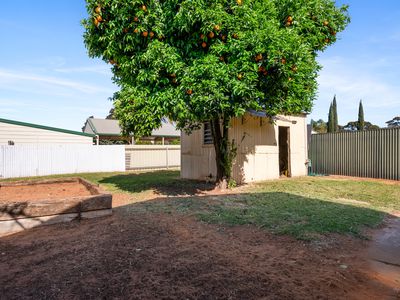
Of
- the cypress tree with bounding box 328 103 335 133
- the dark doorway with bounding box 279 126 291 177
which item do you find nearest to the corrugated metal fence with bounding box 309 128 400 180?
the dark doorway with bounding box 279 126 291 177

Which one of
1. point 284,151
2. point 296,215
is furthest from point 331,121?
point 296,215

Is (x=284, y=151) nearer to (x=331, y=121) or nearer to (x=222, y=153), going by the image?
(x=222, y=153)

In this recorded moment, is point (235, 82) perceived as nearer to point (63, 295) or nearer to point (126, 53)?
point (126, 53)

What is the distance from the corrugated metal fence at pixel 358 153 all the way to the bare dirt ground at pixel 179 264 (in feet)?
33.3

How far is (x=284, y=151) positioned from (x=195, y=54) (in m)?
9.17

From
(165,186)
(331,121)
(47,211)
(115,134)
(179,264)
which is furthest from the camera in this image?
(331,121)

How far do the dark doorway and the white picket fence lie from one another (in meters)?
10.2

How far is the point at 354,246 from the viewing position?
3785mm

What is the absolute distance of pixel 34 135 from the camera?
1602cm

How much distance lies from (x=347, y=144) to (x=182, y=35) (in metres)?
11.2

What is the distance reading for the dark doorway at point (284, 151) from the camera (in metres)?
13.1

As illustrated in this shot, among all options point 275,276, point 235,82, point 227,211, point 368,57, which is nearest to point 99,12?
point 235,82

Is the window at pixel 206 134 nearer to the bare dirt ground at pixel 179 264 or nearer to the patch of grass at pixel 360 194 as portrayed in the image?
the patch of grass at pixel 360 194

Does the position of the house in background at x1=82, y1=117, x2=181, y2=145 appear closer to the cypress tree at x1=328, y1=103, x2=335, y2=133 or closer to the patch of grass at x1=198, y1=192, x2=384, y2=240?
the cypress tree at x1=328, y1=103, x2=335, y2=133
